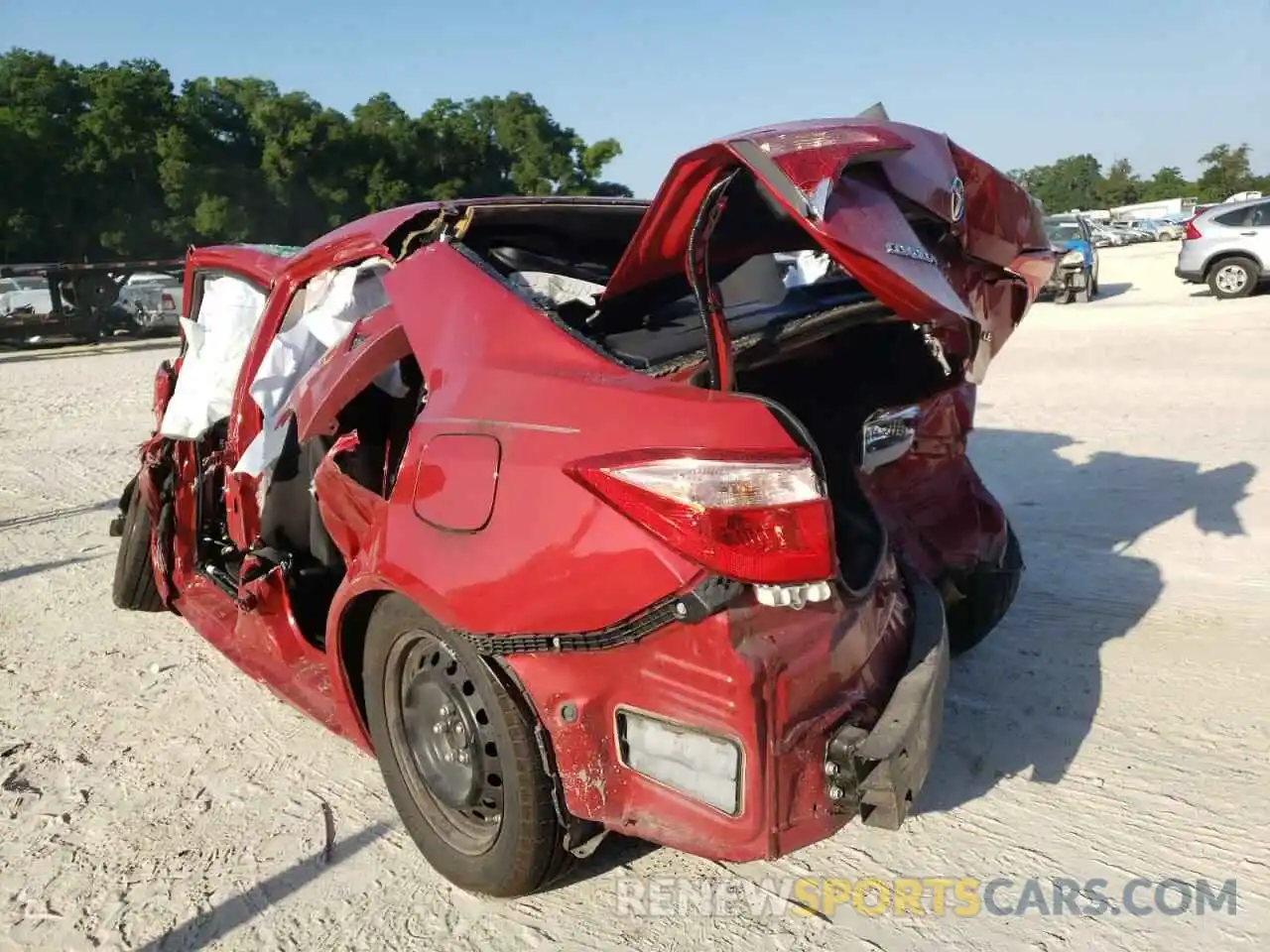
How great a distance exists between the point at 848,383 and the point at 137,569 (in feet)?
11.7

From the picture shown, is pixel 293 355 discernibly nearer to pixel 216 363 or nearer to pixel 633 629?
pixel 216 363

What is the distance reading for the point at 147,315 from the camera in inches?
893

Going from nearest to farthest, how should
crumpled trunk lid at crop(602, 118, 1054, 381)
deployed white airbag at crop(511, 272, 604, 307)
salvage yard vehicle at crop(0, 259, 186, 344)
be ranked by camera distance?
crumpled trunk lid at crop(602, 118, 1054, 381)
deployed white airbag at crop(511, 272, 604, 307)
salvage yard vehicle at crop(0, 259, 186, 344)

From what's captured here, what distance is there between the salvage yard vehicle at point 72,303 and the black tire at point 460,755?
1935 cm

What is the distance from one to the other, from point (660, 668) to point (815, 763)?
1.33 ft

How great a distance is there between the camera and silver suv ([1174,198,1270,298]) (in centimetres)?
1717

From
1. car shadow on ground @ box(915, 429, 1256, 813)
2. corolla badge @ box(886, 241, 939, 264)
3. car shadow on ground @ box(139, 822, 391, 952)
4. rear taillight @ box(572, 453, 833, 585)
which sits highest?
corolla badge @ box(886, 241, 939, 264)

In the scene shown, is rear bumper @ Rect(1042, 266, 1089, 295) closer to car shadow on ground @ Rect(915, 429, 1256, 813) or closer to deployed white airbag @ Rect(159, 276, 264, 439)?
car shadow on ground @ Rect(915, 429, 1256, 813)

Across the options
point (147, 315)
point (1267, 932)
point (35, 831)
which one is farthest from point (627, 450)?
point (147, 315)

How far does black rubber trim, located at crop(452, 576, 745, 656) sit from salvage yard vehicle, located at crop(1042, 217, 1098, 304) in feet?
60.0

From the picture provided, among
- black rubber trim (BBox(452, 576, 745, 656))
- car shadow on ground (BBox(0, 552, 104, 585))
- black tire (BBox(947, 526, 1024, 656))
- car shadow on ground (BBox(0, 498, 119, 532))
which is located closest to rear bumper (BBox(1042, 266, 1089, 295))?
black tire (BBox(947, 526, 1024, 656))

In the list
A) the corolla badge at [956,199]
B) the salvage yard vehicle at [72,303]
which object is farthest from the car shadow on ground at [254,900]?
the salvage yard vehicle at [72,303]

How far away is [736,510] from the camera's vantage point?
2.11 metres

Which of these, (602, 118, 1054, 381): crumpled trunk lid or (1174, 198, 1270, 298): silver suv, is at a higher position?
(602, 118, 1054, 381): crumpled trunk lid
